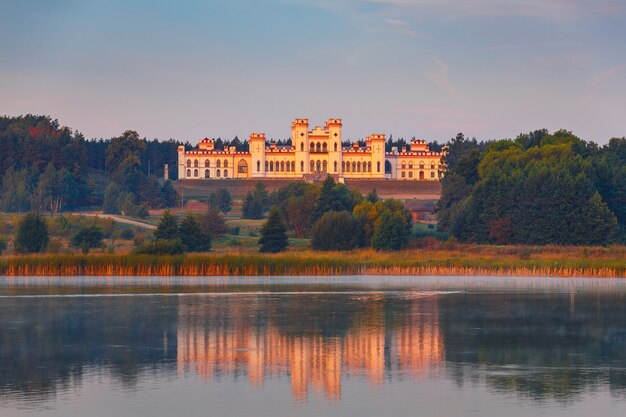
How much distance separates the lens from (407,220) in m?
79.5

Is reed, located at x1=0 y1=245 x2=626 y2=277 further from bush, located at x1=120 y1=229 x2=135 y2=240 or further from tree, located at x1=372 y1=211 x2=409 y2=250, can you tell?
bush, located at x1=120 y1=229 x2=135 y2=240

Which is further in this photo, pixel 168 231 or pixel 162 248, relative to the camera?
pixel 168 231

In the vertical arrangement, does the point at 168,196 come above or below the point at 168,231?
above

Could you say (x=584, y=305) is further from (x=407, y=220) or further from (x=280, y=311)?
(x=407, y=220)

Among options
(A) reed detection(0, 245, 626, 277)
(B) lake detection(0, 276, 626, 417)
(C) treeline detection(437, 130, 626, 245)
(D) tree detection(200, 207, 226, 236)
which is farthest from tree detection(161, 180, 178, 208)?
(B) lake detection(0, 276, 626, 417)

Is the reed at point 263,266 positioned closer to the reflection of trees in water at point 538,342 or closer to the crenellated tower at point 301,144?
the reflection of trees in water at point 538,342

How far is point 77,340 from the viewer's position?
3070cm

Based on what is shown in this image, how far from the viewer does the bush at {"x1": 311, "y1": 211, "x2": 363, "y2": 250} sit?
73875mm

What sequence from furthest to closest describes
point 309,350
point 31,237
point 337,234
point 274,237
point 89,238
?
point 337,234, point 89,238, point 274,237, point 31,237, point 309,350

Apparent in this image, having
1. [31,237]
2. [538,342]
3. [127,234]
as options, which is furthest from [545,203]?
[538,342]

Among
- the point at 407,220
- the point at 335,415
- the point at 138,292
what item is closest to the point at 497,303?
the point at 138,292

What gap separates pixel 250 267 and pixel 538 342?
24731 millimetres

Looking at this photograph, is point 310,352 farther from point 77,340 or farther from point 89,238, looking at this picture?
point 89,238

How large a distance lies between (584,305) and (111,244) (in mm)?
42844
